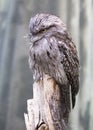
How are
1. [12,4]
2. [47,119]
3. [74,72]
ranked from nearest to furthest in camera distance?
1. [47,119]
2. [74,72]
3. [12,4]

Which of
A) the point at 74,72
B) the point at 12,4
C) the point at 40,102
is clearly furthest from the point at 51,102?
the point at 12,4

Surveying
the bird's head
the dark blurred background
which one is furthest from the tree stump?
the dark blurred background

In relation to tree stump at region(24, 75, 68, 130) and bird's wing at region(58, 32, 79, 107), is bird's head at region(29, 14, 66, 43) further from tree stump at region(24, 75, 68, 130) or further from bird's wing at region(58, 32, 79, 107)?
tree stump at region(24, 75, 68, 130)

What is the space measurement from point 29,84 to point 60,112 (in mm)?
720

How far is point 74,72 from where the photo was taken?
4.48ft

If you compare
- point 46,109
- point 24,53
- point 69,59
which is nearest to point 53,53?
point 69,59

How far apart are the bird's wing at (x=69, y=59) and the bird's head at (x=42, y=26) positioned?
0.15ft

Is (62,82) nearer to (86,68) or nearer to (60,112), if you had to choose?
(60,112)

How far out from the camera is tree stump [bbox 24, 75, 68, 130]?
4.10 ft

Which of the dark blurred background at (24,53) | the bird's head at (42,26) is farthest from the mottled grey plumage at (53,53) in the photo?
the dark blurred background at (24,53)

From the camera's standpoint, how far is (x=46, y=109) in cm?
127

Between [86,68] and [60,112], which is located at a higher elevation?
[86,68]

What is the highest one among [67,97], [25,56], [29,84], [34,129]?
[25,56]

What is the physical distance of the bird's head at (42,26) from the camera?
1307 mm
